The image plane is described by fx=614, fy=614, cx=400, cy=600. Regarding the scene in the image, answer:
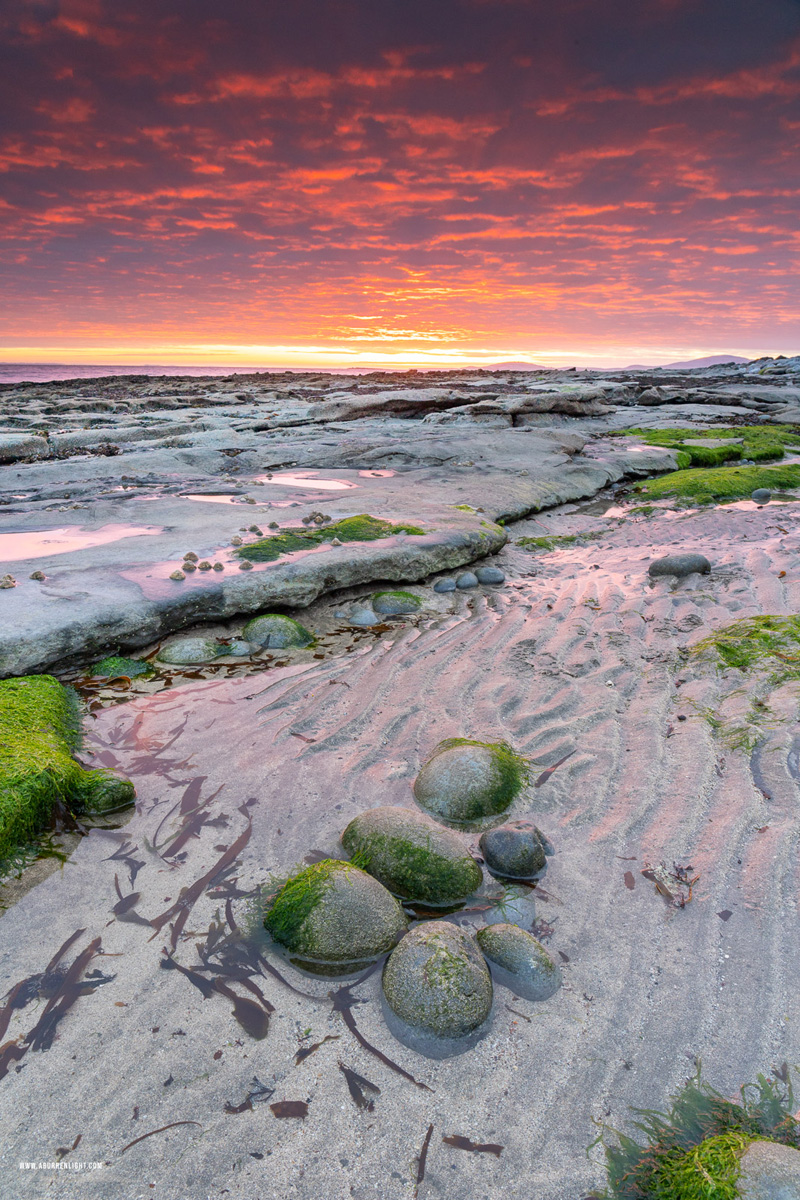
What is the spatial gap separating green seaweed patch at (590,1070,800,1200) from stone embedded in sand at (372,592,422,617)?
364cm

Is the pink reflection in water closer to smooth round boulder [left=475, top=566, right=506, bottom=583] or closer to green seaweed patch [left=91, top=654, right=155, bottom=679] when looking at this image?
green seaweed patch [left=91, top=654, right=155, bottom=679]

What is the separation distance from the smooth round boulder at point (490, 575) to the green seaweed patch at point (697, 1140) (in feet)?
13.8

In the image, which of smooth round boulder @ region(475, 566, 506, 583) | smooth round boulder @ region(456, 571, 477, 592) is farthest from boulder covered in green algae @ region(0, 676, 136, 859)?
smooth round boulder @ region(475, 566, 506, 583)

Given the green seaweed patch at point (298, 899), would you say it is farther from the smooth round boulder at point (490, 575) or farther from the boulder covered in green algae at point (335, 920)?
the smooth round boulder at point (490, 575)

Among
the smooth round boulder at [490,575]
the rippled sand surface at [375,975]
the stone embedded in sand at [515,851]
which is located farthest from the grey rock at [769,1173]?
the smooth round boulder at [490,575]

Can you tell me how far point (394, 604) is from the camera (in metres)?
5.04

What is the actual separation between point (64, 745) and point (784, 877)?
10.6 feet

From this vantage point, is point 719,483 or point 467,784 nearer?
point 467,784

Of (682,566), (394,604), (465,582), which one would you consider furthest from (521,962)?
(682,566)

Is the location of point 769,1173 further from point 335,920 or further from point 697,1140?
point 335,920

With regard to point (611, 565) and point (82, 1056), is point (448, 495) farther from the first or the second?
point (82, 1056)

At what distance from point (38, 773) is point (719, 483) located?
9.01 meters

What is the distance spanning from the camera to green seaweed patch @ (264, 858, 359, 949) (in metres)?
2.14

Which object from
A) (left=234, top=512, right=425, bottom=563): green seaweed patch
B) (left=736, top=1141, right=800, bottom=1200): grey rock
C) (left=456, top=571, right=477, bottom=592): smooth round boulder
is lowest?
(left=736, top=1141, right=800, bottom=1200): grey rock
